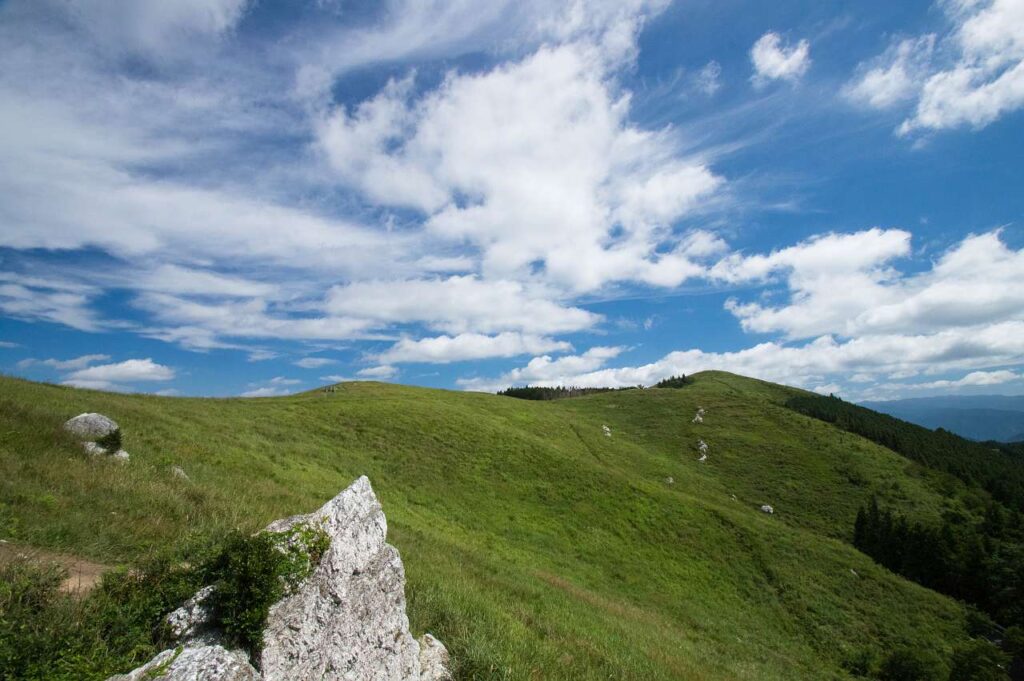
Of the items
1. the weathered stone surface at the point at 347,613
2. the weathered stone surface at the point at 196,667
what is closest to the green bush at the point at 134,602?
the weathered stone surface at the point at 347,613

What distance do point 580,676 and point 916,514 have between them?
248 ft

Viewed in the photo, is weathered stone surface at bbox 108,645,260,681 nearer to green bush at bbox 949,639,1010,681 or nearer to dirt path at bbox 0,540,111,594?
dirt path at bbox 0,540,111,594

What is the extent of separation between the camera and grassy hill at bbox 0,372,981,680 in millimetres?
11633

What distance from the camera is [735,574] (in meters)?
38.2

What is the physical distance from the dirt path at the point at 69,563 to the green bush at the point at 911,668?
Answer: 133ft

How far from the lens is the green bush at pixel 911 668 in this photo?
2769 cm

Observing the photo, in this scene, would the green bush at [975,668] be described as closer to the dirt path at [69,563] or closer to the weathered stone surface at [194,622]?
the weathered stone surface at [194,622]

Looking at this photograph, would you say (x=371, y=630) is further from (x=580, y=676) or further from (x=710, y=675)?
(x=710, y=675)

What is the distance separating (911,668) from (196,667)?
39.8m

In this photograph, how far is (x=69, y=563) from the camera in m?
8.14

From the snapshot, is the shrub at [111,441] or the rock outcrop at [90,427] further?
the rock outcrop at [90,427]

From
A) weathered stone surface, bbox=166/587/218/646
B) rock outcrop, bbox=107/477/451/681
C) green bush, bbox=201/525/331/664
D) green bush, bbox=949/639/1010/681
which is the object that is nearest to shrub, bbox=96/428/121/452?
rock outcrop, bbox=107/477/451/681

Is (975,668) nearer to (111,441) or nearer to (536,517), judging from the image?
(536,517)

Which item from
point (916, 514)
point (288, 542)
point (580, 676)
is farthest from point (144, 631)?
point (916, 514)
